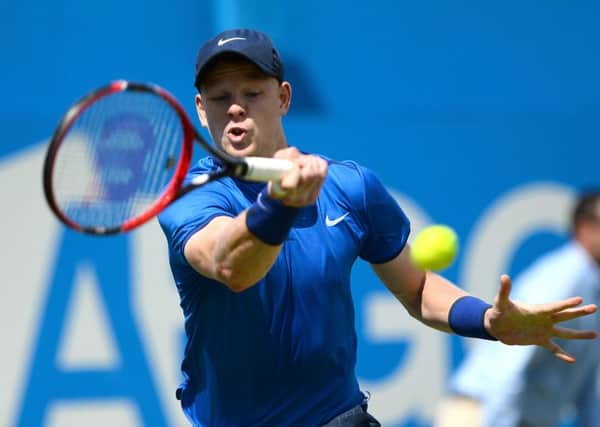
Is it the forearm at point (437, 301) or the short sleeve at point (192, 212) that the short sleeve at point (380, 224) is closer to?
the forearm at point (437, 301)

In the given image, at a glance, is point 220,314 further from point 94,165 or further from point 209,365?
point 94,165

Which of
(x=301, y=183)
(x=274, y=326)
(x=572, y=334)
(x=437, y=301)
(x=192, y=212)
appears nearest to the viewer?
(x=301, y=183)

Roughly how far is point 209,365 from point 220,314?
0.15 metres

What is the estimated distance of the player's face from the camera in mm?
3127

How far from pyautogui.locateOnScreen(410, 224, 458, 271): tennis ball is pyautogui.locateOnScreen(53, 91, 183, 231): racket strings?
2.11ft

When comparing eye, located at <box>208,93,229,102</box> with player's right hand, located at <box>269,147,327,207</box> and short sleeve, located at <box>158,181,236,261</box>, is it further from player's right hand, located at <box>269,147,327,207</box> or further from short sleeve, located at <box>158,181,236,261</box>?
player's right hand, located at <box>269,147,327,207</box>

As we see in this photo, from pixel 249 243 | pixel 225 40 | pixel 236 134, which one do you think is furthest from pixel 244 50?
pixel 249 243

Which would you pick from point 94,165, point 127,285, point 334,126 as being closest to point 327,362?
point 94,165

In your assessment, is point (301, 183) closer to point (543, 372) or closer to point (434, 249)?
point (434, 249)

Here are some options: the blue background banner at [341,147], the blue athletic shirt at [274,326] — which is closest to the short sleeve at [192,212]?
the blue athletic shirt at [274,326]

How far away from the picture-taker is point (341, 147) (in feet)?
19.7

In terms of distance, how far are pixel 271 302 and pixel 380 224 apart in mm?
437

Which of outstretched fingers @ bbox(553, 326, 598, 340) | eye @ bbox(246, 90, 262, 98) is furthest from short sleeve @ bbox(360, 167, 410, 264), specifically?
outstretched fingers @ bbox(553, 326, 598, 340)

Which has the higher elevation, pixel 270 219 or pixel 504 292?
pixel 270 219
